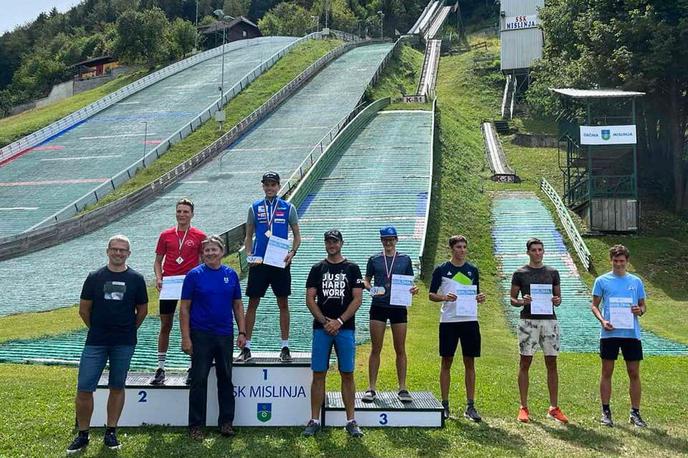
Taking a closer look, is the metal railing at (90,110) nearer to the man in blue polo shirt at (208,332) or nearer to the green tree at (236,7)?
the man in blue polo shirt at (208,332)

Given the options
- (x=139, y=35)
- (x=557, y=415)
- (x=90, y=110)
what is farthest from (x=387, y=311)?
(x=139, y=35)

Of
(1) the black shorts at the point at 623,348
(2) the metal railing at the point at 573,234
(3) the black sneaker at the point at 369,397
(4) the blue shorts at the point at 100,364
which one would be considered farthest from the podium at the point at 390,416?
(2) the metal railing at the point at 573,234

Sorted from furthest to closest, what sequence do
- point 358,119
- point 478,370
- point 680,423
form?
point 358,119 < point 478,370 < point 680,423

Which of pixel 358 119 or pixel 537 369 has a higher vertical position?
pixel 358 119

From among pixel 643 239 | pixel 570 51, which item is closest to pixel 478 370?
pixel 643 239

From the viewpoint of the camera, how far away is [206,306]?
20.9ft

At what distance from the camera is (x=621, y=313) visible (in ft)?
24.0

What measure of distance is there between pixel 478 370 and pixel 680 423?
10.6 ft

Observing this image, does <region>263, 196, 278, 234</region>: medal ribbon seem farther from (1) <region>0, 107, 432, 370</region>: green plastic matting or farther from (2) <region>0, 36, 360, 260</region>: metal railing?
(2) <region>0, 36, 360, 260</region>: metal railing

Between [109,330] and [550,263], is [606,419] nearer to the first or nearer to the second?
[109,330]

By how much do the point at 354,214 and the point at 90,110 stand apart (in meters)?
31.4

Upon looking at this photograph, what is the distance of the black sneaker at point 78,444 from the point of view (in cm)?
582

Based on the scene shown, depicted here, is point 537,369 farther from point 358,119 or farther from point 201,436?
point 358,119

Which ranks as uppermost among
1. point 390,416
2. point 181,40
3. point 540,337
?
point 181,40
